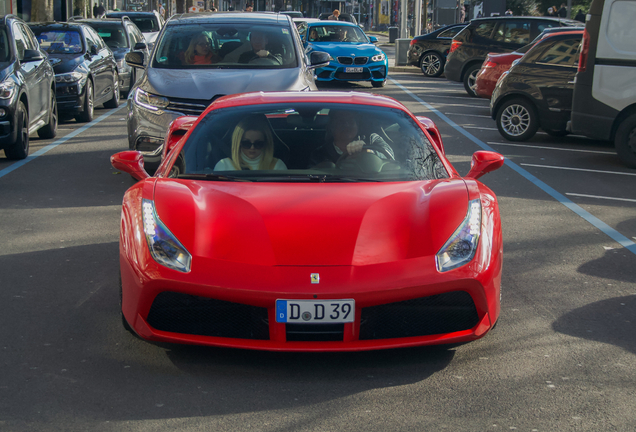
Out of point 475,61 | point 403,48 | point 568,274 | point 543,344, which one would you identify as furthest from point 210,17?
point 403,48

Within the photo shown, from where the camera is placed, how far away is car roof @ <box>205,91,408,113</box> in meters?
5.23

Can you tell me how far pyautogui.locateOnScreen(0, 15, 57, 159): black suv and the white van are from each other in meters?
7.10

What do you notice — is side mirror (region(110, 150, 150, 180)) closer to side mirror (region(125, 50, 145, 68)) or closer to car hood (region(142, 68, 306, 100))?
car hood (region(142, 68, 306, 100))

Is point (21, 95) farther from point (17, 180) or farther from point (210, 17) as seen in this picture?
point (210, 17)

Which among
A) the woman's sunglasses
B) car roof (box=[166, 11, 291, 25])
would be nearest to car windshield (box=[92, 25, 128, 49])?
car roof (box=[166, 11, 291, 25])

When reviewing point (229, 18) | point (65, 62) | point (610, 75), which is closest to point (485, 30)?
point (610, 75)

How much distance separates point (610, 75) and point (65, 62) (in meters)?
8.88

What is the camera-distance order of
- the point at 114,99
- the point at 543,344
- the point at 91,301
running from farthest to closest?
the point at 114,99 → the point at 91,301 → the point at 543,344

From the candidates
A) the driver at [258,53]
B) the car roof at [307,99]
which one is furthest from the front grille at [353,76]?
the car roof at [307,99]

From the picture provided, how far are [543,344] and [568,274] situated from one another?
1520 millimetres

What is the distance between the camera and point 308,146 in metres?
5.07

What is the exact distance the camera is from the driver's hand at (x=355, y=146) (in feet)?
16.2

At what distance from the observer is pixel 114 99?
1712cm

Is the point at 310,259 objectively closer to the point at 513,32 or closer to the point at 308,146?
the point at 308,146
